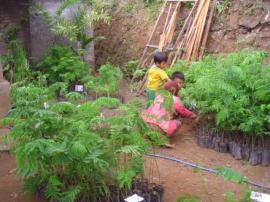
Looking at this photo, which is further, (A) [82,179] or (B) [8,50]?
(B) [8,50]

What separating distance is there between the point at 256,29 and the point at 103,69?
294 cm

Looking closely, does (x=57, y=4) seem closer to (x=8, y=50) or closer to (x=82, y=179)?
(x=8, y=50)

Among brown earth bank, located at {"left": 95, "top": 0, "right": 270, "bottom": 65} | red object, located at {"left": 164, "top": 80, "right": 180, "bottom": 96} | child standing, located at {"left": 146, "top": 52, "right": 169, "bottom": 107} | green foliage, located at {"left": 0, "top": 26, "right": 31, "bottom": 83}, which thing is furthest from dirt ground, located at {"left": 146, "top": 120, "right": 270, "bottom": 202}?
green foliage, located at {"left": 0, "top": 26, "right": 31, "bottom": 83}

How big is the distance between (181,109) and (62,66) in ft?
11.8

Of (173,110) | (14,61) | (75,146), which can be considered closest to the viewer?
(75,146)

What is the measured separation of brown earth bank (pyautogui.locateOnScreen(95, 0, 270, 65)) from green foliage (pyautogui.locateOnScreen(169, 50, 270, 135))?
227 centimetres

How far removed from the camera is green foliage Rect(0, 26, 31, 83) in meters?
8.59

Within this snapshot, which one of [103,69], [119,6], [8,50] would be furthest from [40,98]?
[119,6]

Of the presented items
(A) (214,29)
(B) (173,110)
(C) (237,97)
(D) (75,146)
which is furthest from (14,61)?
(D) (75,146)

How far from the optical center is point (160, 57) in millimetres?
6777

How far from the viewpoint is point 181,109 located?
6.14 metres

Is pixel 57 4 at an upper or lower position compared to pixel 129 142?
upper

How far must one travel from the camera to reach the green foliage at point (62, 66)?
8.88 metres

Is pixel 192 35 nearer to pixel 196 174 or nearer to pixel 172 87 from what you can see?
pixel 172 87
